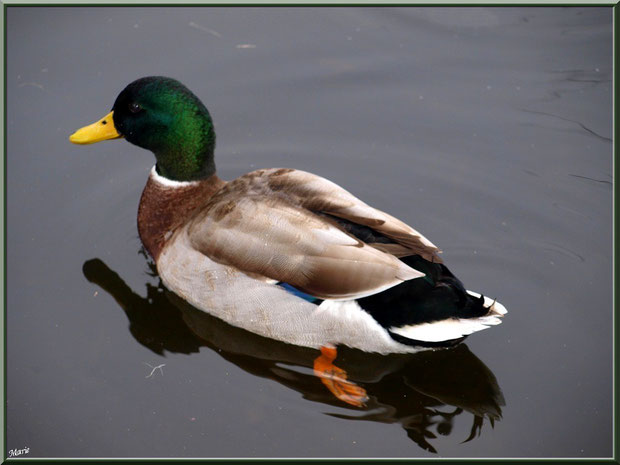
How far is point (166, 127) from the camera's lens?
5230 millimetres

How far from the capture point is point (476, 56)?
710cm

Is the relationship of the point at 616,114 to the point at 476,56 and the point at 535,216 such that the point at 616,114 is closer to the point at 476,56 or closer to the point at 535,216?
the point at 535,216

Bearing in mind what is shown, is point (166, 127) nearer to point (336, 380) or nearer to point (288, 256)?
point (288, 256)

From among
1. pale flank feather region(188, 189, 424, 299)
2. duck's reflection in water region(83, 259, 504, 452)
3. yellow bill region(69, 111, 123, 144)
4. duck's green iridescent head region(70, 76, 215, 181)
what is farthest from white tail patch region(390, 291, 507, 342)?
yellow bill region(69, 111, 123, 144)

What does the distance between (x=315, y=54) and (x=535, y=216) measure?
8.38 ft

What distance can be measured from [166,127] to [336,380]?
202cm

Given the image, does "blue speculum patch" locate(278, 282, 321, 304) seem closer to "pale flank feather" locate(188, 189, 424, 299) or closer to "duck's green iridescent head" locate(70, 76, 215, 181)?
"pale flank feather" locate(188, 189, 424, 299)

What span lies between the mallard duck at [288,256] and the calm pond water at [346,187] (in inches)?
11.8

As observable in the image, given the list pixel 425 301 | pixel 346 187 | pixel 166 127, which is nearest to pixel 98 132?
pixel 166 127

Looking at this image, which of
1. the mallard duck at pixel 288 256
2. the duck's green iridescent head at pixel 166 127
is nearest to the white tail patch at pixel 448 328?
the mallard duck at pixel 288 256

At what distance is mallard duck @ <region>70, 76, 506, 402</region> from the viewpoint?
14.7ft

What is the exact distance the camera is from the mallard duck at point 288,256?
4469 millimetres

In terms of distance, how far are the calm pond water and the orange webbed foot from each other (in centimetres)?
7

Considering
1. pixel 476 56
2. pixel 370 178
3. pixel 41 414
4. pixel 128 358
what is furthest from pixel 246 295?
pixel 476 56
